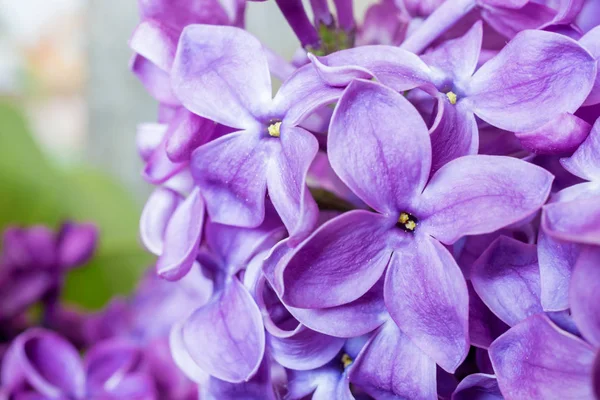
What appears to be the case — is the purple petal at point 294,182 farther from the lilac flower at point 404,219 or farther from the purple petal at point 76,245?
the purple petal at point 76,245

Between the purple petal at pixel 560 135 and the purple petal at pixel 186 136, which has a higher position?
the purple petal at pixel 186 136

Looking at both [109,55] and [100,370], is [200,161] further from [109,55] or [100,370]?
[109,55]

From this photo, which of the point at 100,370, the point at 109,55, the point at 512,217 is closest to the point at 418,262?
the point at 512,217

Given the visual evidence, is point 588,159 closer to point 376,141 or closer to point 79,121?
point 376,141

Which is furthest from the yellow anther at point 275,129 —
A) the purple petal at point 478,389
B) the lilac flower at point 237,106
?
the purple petal at point 478,389

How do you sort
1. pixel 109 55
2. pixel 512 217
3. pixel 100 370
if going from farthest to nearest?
pixel 109 55, pixel 100 370, pixel 512 217

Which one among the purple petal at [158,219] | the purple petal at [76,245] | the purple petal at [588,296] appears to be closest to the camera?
the purple petal at [588,296]
